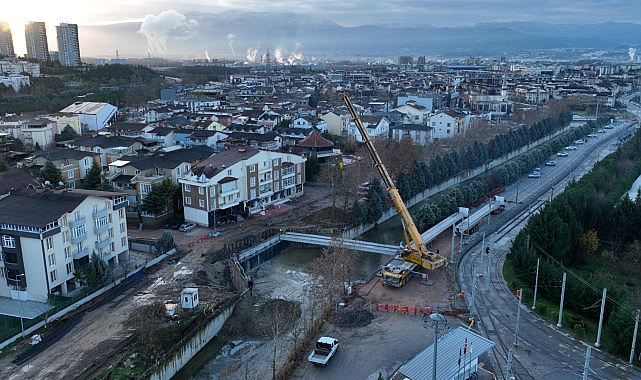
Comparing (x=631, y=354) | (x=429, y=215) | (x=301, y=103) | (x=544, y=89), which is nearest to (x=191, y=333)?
(x=631, y=354)

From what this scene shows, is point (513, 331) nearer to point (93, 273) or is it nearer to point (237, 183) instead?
point (93, 273)

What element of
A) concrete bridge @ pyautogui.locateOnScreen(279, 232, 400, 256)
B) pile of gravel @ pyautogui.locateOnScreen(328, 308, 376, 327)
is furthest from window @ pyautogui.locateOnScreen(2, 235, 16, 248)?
concrete bridge @ pyautogui.locateOnScreen(279, 232, 400, 256)

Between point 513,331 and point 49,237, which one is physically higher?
point 49,237

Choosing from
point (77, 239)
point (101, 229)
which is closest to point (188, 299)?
point (77, 239)

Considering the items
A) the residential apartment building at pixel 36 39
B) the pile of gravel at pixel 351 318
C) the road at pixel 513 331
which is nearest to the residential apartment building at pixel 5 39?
the residential apartment building at pixel 36 39

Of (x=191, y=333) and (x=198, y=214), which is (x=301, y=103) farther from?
(x=191, y=333)

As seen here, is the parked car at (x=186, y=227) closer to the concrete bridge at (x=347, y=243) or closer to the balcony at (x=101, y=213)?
the concrete bridge at (x=347, y=243)
